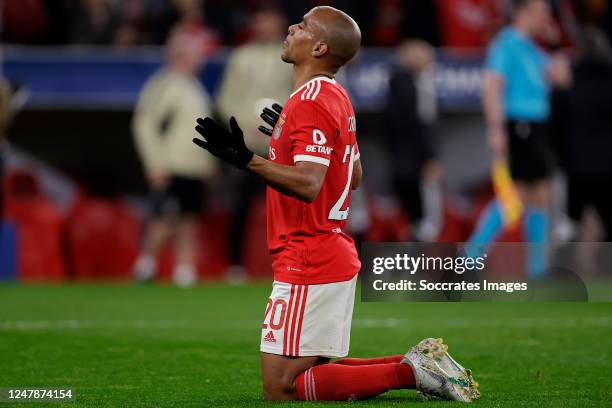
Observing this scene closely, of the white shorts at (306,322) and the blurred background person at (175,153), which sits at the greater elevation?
the blurred background person at (175,153)

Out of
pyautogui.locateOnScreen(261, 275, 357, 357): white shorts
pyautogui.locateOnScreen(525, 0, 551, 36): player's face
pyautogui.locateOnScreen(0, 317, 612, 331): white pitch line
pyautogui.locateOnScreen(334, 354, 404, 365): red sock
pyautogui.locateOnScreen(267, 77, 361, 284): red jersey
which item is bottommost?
pyautogui.locateOnScreen(334, 354, 404, 365): red sock

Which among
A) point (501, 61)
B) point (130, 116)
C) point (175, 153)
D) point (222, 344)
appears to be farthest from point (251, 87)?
point (222, 344)

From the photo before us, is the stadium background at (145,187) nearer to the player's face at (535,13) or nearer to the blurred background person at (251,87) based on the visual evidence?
the blurred background person at (251,87)

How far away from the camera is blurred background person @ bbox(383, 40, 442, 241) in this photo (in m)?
16.0

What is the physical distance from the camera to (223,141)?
19.4ft

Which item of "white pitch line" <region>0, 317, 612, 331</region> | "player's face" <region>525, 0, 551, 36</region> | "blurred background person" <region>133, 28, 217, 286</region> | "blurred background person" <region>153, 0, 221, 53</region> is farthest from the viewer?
"blurred background person" <region>153, 0, 221, 53</region>

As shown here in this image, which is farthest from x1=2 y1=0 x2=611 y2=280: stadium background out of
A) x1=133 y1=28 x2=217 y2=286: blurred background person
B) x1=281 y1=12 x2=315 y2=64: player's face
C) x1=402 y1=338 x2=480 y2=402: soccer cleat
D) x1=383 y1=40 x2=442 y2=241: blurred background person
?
x1=402 y1=338 x2=480 y2=402: soccer cleat

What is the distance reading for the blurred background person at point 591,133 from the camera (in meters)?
16.4

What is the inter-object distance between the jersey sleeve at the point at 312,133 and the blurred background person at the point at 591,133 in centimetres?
1038

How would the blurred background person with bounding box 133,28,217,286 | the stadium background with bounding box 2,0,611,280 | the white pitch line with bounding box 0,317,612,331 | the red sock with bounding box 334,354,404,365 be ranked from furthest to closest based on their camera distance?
1. the stadium background with bounding box 2,0,611,280
2. the blurred background person with bounding box 133,28,217,286
3. the white pitch line with bounding box 0,317,612,331
4. the red sock with bounding box 334,354,404,365

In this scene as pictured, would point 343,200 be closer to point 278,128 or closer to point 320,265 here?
point 320,265

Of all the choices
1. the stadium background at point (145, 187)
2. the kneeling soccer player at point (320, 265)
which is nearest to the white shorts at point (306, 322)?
the kneeling soccer player at point (320, 265)

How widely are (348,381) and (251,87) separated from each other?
9.76m

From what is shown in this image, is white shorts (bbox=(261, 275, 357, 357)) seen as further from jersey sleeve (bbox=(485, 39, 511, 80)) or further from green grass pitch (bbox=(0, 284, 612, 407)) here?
jersey sleeve (bbox=(485, 39, 511, 80))
